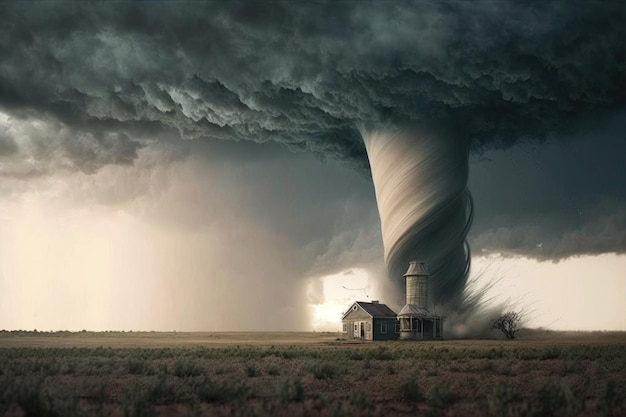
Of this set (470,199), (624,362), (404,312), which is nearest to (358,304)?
(404,312)

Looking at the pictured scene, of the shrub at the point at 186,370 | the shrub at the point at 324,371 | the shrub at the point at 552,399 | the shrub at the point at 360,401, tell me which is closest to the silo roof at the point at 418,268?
the shrub at the point at 324,371

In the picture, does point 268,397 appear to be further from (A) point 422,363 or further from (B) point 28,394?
(A) point 422,363

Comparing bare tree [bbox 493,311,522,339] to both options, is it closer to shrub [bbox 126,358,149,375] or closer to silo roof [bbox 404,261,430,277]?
silo roof [bbox 404,261,430,277]

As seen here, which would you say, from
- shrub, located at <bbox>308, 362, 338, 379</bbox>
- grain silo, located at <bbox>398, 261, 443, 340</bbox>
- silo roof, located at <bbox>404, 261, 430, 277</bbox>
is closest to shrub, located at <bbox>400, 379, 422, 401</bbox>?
shrub, located at <bbox>308, 362, 338, 379</bbox>

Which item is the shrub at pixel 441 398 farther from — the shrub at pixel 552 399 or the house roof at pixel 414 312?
the house roof at pixel 414 312

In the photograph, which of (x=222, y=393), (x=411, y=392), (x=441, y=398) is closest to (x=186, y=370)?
(x=222, y=393)

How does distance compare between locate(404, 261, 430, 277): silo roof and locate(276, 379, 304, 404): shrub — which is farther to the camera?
locate(404, 261, 430, 277): silo roof
